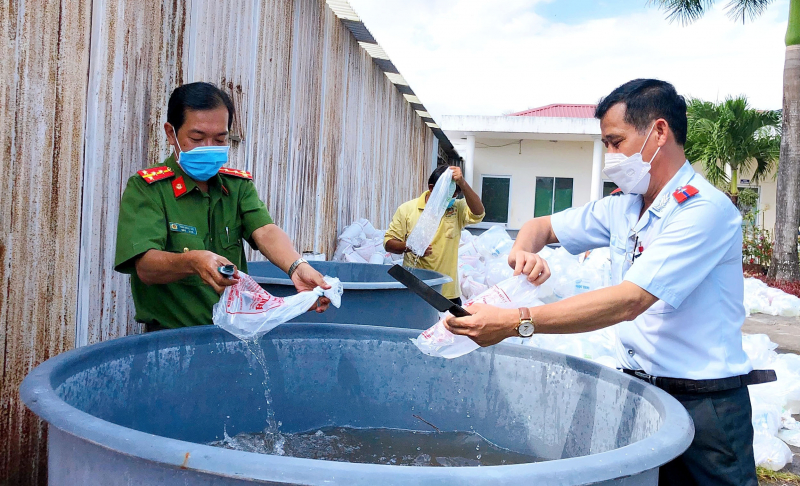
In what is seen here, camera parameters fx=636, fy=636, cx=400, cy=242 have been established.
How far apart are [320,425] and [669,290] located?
1.36 meters

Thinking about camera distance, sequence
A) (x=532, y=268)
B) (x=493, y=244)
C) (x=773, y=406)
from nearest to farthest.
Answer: (x=532, y=268), (x=773, y=406), (x=493, y=244)

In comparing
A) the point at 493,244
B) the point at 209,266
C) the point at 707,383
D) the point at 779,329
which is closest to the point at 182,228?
the point at 209,266

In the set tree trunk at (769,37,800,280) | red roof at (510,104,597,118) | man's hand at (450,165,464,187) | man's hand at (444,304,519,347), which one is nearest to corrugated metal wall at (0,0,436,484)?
man's hand at (450,165,464,187)

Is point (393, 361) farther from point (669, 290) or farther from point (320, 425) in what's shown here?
point (669, 290)

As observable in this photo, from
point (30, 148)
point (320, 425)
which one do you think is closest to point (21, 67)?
point (30, 148)

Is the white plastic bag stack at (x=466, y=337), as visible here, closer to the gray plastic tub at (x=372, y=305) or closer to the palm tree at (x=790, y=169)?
the gray plastic tub at (x=372, y=305)

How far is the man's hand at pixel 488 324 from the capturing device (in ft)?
5.38

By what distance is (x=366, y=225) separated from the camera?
24.7 feet

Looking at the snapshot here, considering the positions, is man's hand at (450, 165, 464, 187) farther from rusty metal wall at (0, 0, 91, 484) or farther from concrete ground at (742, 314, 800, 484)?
concrete ground at (742, 314, 800, 484)

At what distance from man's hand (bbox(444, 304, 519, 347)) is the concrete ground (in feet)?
18.5

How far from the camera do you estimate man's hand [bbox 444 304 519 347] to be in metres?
1.64

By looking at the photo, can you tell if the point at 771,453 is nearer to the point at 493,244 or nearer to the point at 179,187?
the point at 179,187

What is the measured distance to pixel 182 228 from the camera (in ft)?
7.10

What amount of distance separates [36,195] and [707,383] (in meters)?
2.35
